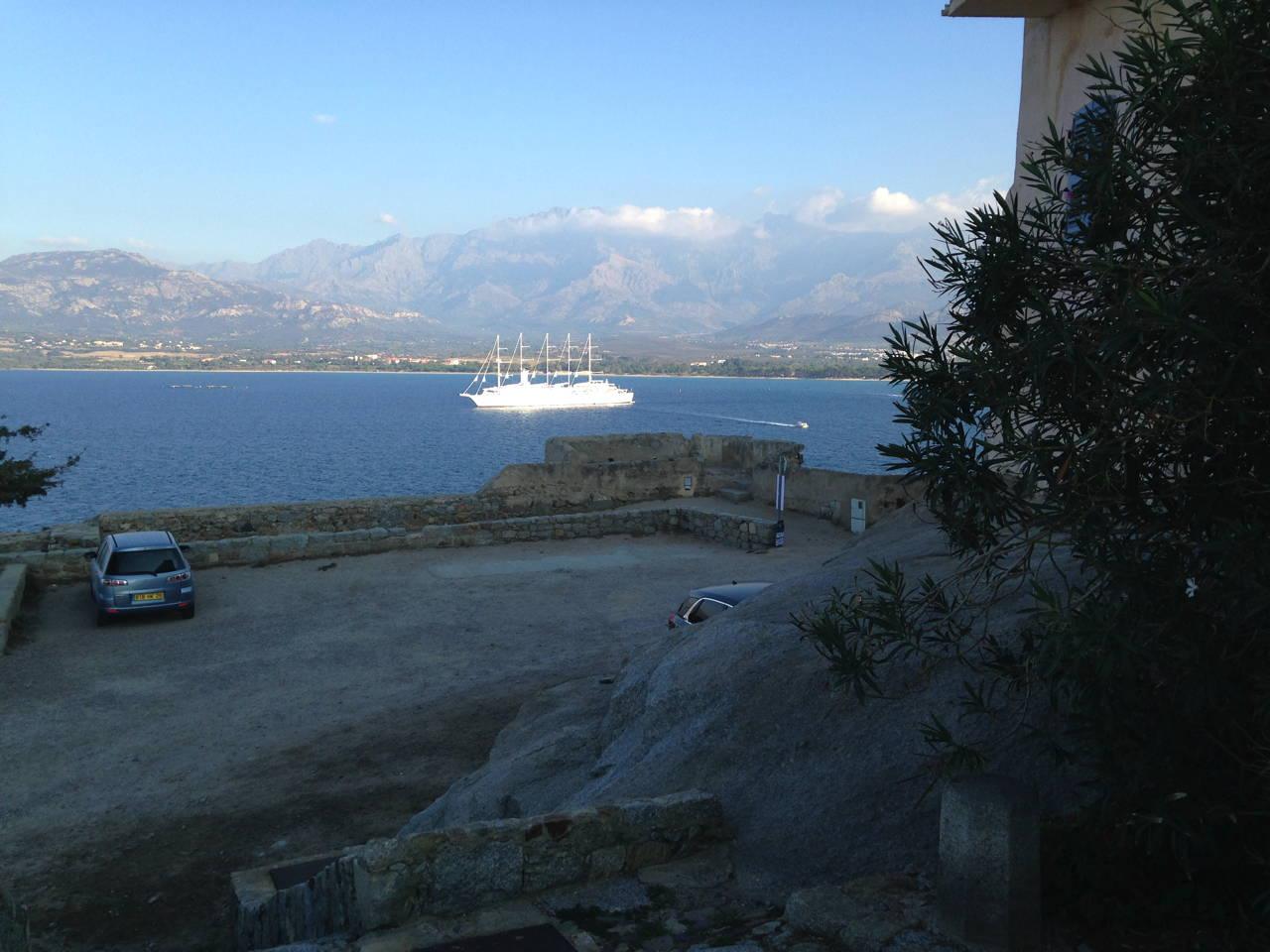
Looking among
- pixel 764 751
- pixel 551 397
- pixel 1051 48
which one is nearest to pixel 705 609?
pixel 764 751

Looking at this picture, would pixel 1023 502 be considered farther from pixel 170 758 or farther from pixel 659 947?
pixel 170 758

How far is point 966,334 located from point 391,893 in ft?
12.6

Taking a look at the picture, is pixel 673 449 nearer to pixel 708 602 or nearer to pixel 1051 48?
pixel 708 602

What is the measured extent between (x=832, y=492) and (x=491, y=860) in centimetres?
1973

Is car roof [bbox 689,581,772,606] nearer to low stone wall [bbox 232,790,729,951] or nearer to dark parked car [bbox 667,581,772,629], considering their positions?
dark parked car [bbox 667,581,772,629]

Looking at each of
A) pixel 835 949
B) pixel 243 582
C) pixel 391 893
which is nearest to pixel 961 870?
pixel 835 949

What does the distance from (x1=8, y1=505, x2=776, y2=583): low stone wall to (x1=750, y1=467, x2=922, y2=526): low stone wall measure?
1.81m

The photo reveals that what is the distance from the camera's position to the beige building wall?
511 inches

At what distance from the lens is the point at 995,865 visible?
14.6 ft

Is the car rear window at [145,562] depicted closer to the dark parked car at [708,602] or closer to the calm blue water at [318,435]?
the dark parked car at [708,602]

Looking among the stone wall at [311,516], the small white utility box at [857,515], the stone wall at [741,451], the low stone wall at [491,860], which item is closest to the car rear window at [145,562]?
the stone wall at [311,516]

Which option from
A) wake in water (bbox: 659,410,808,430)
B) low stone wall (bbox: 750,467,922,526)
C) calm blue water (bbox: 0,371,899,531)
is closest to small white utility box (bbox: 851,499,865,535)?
low stone wall (bbox: 750,467,922,526)

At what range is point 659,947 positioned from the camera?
503 cm

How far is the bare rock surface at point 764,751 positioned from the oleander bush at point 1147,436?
1.05 m
